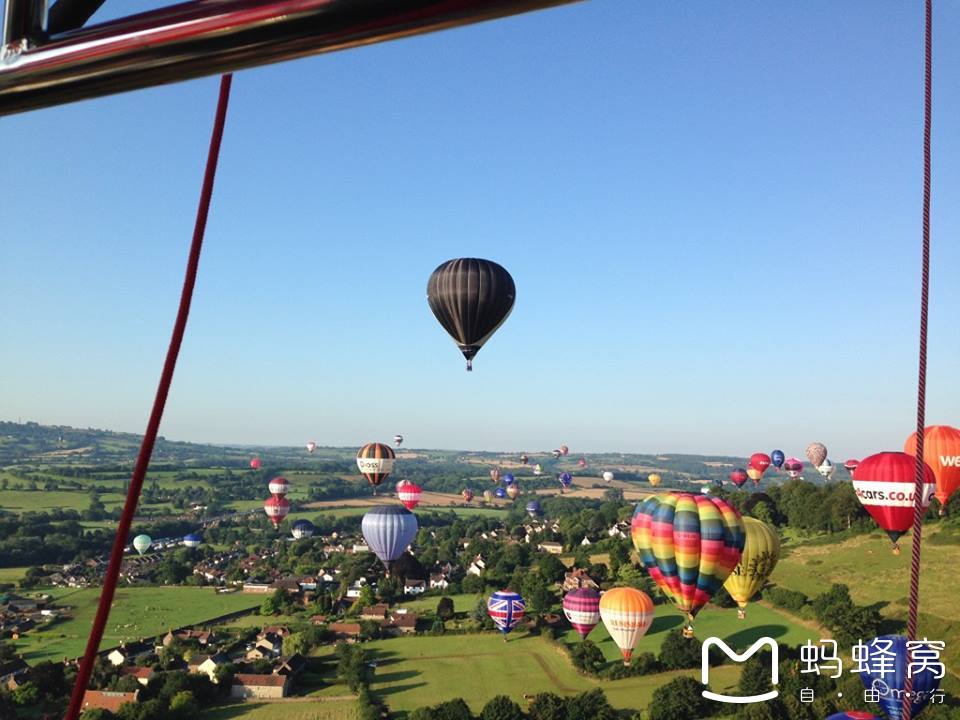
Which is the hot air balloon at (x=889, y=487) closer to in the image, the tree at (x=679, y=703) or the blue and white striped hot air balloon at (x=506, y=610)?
the tree at (x=679, y=703)

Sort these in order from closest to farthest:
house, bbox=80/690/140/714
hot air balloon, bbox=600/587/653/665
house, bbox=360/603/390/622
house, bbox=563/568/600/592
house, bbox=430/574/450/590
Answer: hot air balloon, bbox=600/587/653/665 → house, bbox=80/690/140/714 → house, bbox=360/603/390/622 → house, bbox=563/568/600/592 → house, bbox=430/574/450/590

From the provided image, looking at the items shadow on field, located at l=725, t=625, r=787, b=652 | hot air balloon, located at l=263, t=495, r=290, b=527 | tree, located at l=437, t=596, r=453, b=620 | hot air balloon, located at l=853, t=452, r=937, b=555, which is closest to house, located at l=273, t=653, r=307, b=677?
tree, located at l=437, t=596, r=453, b=620

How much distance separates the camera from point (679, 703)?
28859mm

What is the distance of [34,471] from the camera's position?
182 meters

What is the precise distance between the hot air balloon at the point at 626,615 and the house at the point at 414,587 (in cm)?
3214

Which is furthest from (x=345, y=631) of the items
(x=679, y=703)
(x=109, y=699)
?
(x=679, y=703)

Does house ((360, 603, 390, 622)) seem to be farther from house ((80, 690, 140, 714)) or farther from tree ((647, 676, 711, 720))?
tree ((647, 676, 711, 720))

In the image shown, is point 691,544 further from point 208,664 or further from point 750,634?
point 208,664

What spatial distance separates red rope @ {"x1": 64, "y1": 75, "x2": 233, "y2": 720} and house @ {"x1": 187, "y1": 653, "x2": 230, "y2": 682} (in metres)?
41.1

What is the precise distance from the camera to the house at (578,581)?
5428cm

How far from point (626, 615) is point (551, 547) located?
161 ft

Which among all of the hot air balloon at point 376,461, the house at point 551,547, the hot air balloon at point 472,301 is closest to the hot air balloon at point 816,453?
the house at point 551,547

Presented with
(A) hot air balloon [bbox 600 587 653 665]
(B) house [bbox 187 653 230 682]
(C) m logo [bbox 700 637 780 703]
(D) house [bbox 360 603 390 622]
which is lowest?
(D) house [bbox 360 603 390 622]

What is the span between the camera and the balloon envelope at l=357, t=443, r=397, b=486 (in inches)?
1875
